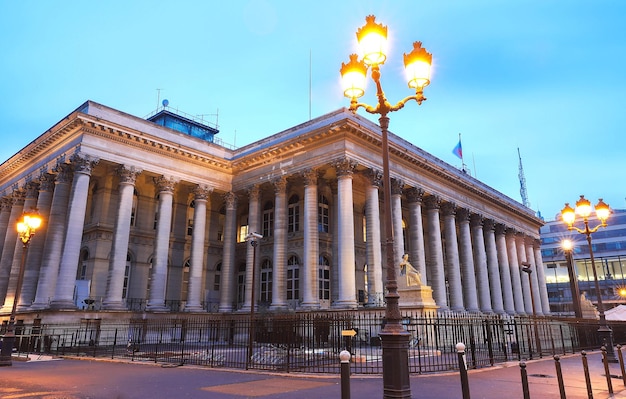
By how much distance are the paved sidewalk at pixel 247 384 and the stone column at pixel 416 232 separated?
16.2 m

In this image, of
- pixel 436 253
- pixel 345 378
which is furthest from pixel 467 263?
pixel 345 378

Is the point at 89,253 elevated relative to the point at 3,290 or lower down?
elevated

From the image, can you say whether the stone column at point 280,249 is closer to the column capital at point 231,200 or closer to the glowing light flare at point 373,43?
the column capital at point 231,200

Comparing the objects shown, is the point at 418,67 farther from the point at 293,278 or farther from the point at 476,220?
the point at 476,220

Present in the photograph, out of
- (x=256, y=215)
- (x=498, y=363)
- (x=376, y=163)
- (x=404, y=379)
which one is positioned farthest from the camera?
(x=256, y=215)

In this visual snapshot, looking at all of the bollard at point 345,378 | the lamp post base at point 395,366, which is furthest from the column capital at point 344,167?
the bollard at point 345,378

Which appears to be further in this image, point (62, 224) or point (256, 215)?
point (256, 215)

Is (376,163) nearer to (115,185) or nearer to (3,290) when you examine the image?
(115,185)

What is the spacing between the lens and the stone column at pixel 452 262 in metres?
34.1

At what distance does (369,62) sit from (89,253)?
2744 centimetres

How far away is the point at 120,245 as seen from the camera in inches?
1040

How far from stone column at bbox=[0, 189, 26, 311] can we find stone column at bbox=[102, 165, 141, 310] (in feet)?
32.7

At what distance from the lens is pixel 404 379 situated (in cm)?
720

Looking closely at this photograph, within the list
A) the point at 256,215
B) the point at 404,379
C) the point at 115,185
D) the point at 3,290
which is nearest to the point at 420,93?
the point at 404,379
